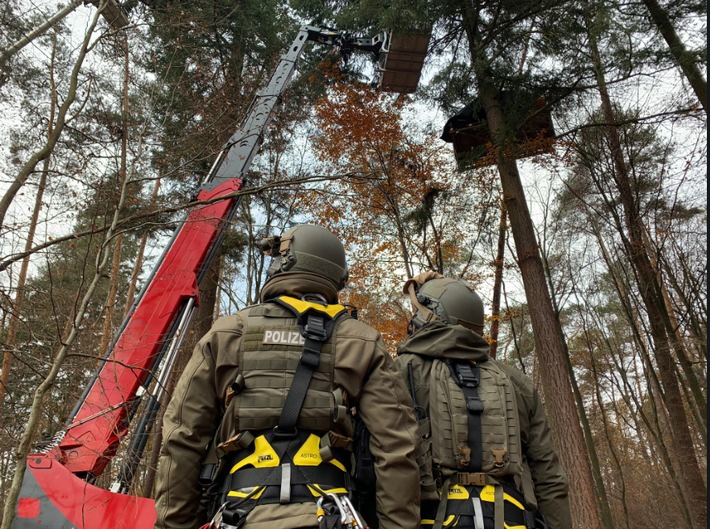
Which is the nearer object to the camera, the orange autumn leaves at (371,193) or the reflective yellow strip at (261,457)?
the reflective yellow strip at (261,457)

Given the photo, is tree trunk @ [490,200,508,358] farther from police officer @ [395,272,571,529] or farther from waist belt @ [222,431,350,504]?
waist belt @ [222,431,350,504]

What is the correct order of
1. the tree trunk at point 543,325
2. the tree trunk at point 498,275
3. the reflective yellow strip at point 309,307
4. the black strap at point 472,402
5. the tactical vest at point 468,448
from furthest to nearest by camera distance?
the tree trunk at point 498,275, the tree trunk at point 543,325, the black strap at point 472,402, the tactical vest at point 468,448, the reflective yellow strip at point 309,307

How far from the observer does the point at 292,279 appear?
2.83 metres

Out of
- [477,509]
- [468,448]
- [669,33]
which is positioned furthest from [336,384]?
[669,33]

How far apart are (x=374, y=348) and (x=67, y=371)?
4.46 meters

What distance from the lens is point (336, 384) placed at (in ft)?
8.19

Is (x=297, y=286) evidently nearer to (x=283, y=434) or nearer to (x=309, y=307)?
(x=309, y=307)

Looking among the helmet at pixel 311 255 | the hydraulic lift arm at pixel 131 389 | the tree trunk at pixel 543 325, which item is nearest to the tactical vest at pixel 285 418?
the helmet at pixel 311 255

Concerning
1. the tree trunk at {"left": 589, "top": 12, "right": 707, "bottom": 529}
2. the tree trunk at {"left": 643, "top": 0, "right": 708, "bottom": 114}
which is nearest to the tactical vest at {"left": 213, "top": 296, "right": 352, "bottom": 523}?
the tree trunk at {"left": 643, "top": 0, "right": 708, "bottom": 114}

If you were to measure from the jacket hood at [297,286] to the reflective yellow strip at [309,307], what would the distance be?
0.07 meters

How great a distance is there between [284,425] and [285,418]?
0.03 metres

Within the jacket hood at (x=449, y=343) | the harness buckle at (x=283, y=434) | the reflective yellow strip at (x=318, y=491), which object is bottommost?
the reflective yellow strip at (x=318, y=491)

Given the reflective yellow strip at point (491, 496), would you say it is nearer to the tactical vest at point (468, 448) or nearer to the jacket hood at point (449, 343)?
the tactical vest at point (468, 448)

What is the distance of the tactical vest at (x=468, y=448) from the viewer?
2918mm
